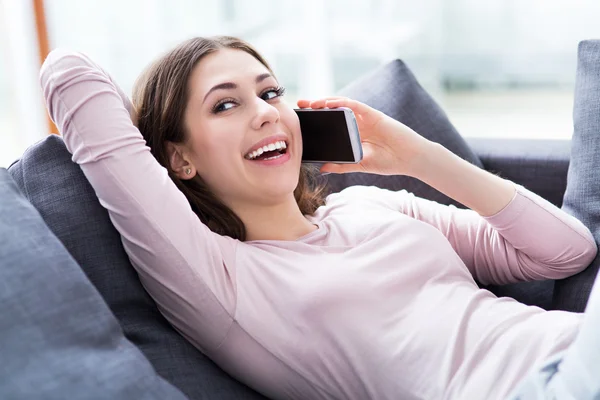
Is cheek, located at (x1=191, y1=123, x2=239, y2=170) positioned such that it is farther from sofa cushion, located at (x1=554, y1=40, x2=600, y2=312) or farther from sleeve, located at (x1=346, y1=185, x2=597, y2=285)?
sofa cushion, located at (x1=554, y1=40, x2=600, y2=312)

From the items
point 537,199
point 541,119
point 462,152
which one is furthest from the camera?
point 541,119

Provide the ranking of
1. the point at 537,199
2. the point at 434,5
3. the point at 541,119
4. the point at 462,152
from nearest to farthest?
1. the point at 537,199
2. the point at 462,152
3. the point at 434,5
4. the point at 541,119

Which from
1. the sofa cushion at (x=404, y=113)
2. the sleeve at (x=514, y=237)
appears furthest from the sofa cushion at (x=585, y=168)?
the sofa cushion at (x=404, y=113)

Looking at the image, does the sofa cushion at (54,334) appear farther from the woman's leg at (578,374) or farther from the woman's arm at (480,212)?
the woman's arm at (480,212)

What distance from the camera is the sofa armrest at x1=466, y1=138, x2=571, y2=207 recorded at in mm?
1876

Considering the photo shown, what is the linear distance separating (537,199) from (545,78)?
136 inches

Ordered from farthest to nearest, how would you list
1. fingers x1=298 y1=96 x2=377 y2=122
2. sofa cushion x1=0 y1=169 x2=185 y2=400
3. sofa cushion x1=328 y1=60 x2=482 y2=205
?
1. sofa cushion x1=328 y1=60 x2=482 y2=205
2. fingers x1=298 y1=96 x2=377 y2=122
3. sofa cushion x1=0 y1=169 x2=185 y2=400

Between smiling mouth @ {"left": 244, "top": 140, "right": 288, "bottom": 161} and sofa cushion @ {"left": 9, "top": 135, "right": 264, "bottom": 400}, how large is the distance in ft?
0.97

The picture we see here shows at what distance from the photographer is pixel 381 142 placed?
1.51 meters

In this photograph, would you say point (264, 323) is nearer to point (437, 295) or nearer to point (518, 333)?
point (437, 295)

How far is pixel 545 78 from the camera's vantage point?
463cm

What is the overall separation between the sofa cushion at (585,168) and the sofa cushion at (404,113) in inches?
12.1

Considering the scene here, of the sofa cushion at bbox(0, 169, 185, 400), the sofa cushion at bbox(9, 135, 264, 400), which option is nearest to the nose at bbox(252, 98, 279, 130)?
the sofa cushion at bbox(9, 135, 264, 400)

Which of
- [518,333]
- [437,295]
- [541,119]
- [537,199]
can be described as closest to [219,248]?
[437,295]
